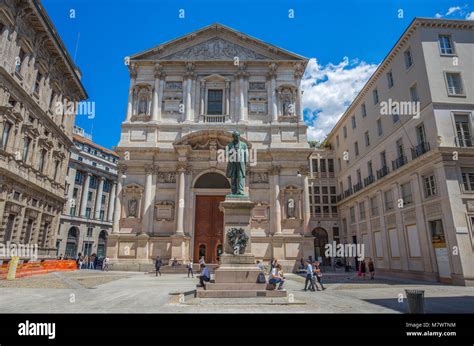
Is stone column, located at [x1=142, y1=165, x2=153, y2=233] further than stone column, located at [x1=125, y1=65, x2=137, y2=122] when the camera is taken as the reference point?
No

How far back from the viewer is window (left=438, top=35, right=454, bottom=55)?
21141 mm

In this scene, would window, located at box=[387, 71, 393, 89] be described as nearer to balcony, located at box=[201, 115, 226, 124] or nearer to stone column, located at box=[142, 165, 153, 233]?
balcony, located at box=[201, 115, 226, 124]

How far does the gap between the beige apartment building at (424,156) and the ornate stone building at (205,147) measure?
635 centimetres

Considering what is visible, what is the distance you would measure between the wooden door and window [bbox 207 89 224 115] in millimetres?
8619

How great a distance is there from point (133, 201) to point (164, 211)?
2.84m

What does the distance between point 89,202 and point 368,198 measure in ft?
157

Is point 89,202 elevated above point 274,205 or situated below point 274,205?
above

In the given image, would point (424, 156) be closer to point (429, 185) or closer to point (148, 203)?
point (429, 185)

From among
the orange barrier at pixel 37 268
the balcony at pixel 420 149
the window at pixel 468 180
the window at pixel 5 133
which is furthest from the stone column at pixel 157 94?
the window at pixel 468 180

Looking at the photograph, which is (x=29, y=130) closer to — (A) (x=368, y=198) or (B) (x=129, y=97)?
(B) (x=129, y=97)

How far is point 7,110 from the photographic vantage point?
22.2 metres

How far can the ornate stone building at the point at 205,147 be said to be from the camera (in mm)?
25578

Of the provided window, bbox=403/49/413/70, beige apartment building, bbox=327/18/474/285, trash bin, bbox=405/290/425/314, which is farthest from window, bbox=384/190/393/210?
trash bin, bbox=405/290/425/314
